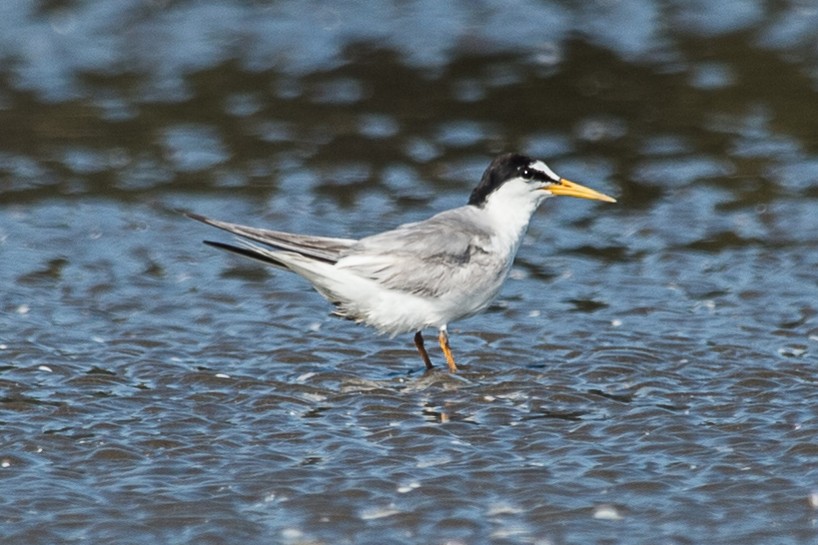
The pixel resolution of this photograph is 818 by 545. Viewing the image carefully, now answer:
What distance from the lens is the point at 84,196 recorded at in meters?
13.4

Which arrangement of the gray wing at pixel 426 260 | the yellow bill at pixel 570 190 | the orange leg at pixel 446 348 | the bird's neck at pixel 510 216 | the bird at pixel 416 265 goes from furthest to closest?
the yellow bill at pixel 570 190 < the bird's neck at pixel 510 216 < the orange leg at pixel 446 348 < the gray wing at pixel 426 260 < the bird at pixel 416 265

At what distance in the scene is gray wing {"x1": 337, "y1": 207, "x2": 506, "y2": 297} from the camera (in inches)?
363

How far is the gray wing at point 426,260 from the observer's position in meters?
9.22

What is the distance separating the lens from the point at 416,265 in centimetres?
928

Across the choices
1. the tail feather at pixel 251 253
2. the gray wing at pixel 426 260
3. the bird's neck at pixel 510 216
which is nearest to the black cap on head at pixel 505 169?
the bird's neck at pixel 510 216

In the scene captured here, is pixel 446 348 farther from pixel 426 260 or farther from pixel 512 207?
pixel 512 207

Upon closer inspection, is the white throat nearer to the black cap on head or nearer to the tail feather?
the black cap on head

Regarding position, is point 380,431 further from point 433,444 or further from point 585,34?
point 585,34

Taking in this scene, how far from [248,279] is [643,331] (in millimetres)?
3150

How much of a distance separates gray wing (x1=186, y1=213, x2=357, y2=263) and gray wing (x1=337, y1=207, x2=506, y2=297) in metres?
0.07

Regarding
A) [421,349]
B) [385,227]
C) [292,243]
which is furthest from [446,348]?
[385,227]

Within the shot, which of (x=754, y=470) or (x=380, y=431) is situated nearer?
(x=754, y=470)

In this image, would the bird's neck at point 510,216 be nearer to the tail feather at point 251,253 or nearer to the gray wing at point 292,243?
the gray wing at point 292,243

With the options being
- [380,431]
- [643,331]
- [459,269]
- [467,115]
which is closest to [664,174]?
[467,115]
